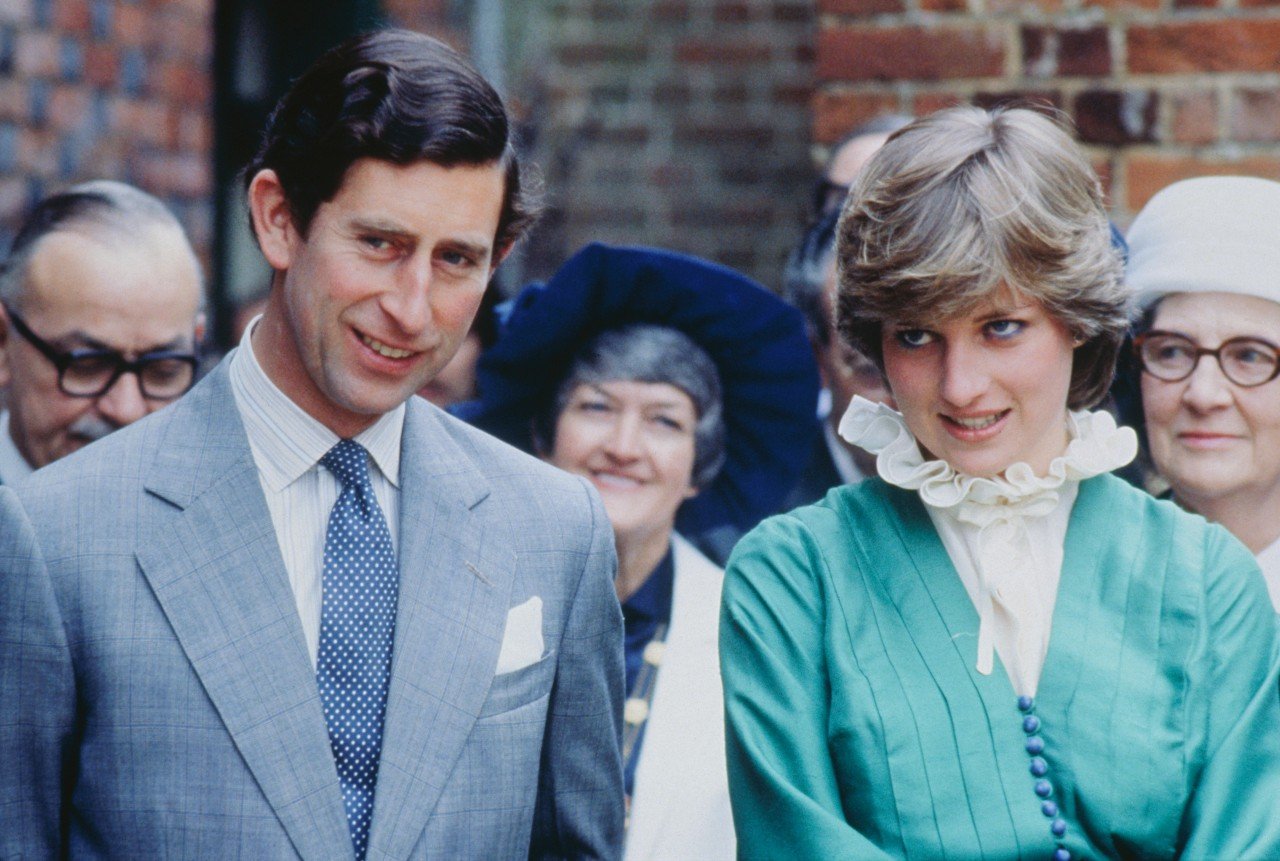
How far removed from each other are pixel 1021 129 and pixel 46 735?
154 centimetres

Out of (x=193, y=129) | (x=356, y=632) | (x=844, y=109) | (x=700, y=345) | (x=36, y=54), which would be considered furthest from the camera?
(x=193, y=129)

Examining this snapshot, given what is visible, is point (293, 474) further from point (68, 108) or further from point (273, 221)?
point (68, 108)

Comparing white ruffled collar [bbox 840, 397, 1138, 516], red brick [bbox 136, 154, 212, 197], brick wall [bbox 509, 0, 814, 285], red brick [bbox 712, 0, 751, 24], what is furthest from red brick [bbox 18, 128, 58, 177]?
white ruffled collar [bbox 840, 397, 1138, 516]

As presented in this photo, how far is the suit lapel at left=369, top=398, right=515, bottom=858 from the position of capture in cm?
224

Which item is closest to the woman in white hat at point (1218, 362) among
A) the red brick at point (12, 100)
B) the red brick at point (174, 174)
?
the red brick at point (12, 100)

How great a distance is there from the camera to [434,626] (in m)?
2.35

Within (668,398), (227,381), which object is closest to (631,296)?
(668,398)

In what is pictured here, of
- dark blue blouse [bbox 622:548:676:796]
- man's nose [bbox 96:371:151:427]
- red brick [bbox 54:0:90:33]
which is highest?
red brick [bbox 54:0:90:33]

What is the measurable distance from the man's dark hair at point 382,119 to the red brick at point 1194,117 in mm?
2105

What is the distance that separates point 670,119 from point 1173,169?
276cm

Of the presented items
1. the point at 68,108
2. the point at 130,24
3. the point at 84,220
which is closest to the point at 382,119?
the point at 84,220

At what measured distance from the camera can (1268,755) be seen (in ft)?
7.25

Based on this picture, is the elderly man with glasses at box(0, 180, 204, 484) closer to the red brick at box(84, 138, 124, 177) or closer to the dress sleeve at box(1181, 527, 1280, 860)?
the red brick at box(84, 138, 124, 177)

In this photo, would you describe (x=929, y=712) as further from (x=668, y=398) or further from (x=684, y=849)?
(x=668, y=398)
